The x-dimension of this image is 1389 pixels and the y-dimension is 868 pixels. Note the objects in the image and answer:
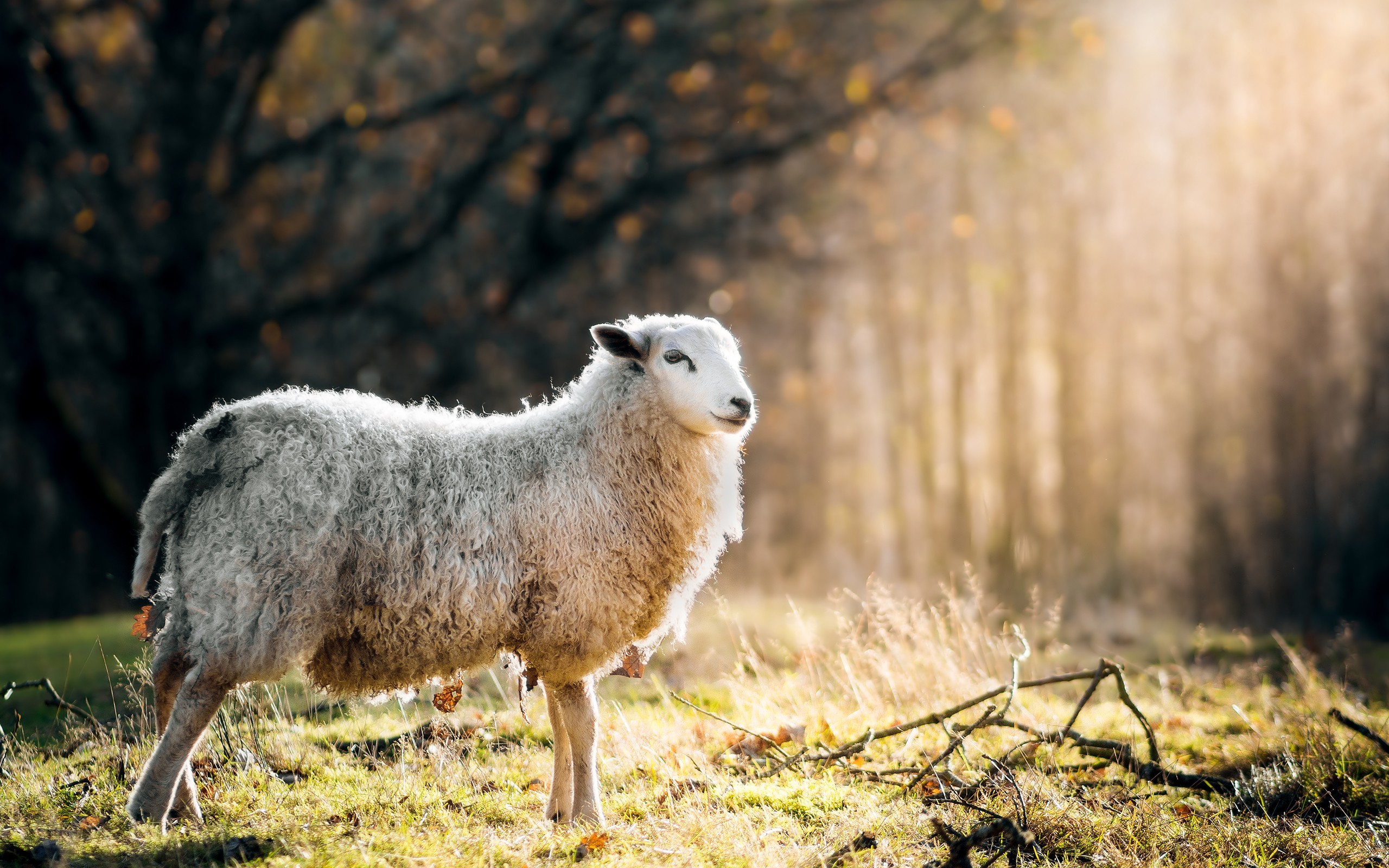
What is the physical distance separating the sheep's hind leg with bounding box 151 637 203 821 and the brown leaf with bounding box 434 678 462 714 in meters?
1.04

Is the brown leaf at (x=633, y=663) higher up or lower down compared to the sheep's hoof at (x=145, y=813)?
higher up

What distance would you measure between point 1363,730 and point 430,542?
173 inches

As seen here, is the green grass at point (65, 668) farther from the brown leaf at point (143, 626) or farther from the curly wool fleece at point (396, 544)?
the curly wool fleece at point (396, 544)

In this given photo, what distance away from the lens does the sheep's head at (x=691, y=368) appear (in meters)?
4.64

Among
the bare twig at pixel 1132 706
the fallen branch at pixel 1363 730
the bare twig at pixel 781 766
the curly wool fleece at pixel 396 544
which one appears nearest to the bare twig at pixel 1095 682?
the bare twig at pixel 1132 706

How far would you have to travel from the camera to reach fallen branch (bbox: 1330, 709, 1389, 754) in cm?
488

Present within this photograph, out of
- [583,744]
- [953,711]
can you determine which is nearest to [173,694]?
[583,744]

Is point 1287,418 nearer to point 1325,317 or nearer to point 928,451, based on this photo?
point 1325,317

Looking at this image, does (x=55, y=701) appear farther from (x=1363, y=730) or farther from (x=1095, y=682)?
(x=1363, y=730)

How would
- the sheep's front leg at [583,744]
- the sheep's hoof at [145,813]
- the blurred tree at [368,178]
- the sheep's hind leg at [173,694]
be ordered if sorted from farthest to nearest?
the blurred tree at [368,178]
the sheep's front leg at [583,744]
the sheep's hind leg at [173,694]
the sheep's hoof at [145,813]

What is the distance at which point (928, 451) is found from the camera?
20.1 m

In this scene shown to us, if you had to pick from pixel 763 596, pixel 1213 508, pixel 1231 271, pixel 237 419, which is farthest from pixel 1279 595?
pixel 237 419

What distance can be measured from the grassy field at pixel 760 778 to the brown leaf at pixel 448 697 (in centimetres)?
20

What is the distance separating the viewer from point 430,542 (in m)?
4.34
